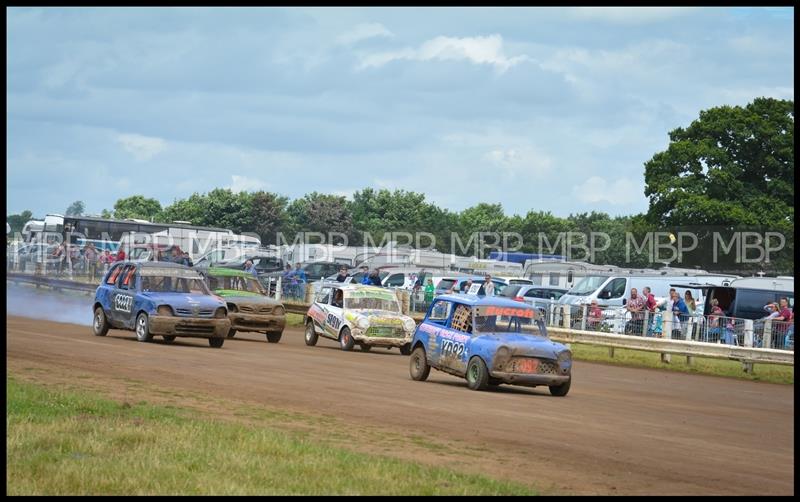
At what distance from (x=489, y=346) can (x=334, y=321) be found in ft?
33.4

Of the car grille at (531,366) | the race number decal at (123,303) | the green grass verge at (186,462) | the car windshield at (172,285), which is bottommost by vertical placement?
the green grass verge at (186,462)

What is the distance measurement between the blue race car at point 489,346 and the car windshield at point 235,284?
10.1m

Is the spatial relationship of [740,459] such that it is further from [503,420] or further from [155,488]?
[155,488]

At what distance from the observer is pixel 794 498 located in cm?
1102

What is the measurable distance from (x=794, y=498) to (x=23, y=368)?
13478 millimetres

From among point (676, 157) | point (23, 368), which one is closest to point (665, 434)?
point (23, 368)

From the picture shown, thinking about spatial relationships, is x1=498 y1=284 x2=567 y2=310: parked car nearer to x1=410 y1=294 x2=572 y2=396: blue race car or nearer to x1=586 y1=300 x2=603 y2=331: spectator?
x1=586 y1=300 x2=603 y2=331: spectator

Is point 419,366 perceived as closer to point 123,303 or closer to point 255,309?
point 123,303

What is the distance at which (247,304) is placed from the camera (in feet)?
100.0

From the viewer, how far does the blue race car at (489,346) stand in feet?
66.0

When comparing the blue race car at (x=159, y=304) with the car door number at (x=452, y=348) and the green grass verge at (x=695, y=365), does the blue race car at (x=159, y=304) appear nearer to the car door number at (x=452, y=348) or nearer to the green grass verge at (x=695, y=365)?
the car door number at (x=452, y=348)

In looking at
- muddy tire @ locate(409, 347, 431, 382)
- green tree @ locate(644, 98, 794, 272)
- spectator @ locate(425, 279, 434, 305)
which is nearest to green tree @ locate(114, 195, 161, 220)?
green tree @ locate(644, 98, 794, 272)

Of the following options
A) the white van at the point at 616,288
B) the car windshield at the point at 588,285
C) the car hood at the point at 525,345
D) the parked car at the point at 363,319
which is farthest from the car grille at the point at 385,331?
the car windshield at the point at 588,285

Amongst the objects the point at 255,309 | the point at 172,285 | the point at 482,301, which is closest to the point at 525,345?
the point at 482,301
